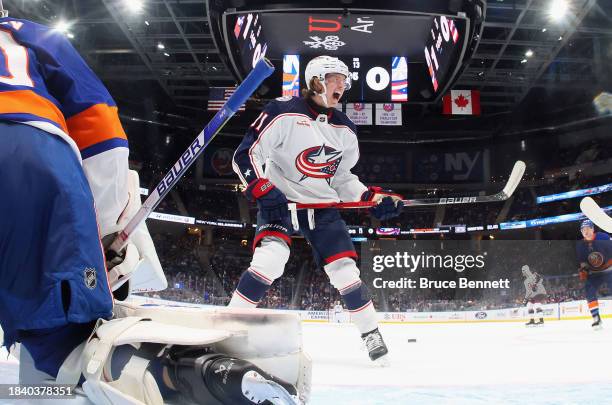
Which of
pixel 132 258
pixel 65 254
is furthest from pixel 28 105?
pixel 132 258

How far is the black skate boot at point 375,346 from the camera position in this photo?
224 centimetres

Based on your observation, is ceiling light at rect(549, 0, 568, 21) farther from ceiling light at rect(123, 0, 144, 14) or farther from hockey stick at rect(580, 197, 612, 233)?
ceiling light at rect(123, 0, 144, 14)

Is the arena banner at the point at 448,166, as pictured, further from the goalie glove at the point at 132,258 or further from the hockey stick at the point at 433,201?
the goalie glove at the point at 132,258

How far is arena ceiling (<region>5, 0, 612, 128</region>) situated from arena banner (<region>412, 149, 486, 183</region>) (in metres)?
2.39

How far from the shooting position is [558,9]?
9727mm

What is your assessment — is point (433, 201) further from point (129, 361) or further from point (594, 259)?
point (594, 259)

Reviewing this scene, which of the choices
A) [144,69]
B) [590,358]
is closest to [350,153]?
[590,358]

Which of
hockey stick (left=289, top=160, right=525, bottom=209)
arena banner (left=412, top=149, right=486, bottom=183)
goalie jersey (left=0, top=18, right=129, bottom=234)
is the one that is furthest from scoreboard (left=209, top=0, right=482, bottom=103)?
arena banner (left=412, top=149, right=486, bottom=183)

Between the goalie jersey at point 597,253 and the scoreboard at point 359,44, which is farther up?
the scoreboard at point 359,44

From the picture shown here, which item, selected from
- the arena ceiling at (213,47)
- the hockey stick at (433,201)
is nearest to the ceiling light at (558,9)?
the arena ceiling at (213,47)

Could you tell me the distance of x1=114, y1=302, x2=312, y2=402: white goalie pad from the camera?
2.69 feet

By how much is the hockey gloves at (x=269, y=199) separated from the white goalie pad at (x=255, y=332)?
4.36 feet

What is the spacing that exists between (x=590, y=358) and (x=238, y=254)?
15.1 metres

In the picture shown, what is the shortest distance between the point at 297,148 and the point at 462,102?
10.3m
